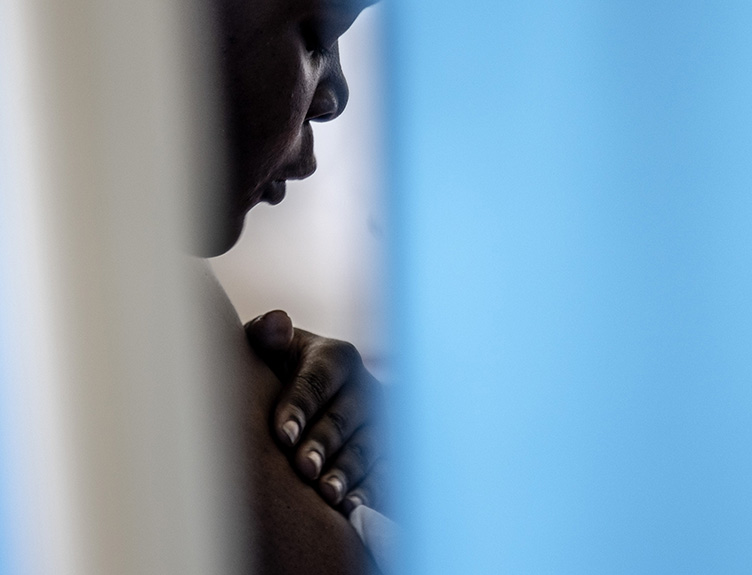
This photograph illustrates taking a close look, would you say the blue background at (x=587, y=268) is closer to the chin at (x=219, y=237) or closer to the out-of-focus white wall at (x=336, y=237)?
the out-of-focus white wall at (x=336, y=237)

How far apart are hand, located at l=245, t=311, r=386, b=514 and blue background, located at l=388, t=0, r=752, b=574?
0.49 feet

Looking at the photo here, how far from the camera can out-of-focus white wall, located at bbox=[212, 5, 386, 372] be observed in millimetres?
428

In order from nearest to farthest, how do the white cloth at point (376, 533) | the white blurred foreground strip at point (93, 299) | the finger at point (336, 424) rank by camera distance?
1. the white blurred foreground strip at point (93, 299)
2. the white cloth at point (376, 533)
3. the finger at point (336, 424)

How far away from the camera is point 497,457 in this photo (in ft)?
1.24

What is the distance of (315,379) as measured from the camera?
65 cm

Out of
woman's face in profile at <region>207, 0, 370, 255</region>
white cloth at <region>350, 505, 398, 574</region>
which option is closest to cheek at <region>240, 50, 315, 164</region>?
woman's face in profile at <region>207, 0, 370, 255</region>

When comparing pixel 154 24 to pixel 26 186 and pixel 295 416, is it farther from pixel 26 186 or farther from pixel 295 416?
pixel 295 416

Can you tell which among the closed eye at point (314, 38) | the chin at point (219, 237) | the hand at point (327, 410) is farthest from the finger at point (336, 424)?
the closed eye at point (314, 38)

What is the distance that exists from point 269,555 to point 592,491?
0.20 metres

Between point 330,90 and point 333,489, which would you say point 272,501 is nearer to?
point 333,489

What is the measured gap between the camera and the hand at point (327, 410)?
558 mm

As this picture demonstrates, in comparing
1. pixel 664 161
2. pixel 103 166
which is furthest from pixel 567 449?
pixel 103 166

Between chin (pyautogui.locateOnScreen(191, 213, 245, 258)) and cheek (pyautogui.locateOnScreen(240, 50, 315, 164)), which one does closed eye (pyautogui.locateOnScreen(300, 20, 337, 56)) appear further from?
chin (pyautogui.locateOnScreen(191, 213, 245, 258))

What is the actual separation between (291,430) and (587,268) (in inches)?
10.5
